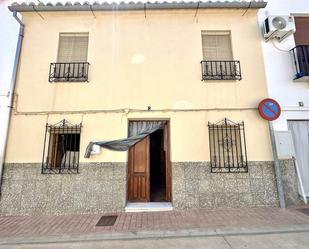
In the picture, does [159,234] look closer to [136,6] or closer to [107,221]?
[107,221]

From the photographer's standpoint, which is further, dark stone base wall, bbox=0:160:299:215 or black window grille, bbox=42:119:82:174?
black window grille, bbox=42:119:82:174

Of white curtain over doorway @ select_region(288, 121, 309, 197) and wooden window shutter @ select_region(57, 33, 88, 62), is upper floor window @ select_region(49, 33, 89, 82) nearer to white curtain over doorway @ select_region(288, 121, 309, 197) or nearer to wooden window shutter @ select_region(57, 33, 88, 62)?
wooden window shutter @ select_region(57, 33, 88, 62)

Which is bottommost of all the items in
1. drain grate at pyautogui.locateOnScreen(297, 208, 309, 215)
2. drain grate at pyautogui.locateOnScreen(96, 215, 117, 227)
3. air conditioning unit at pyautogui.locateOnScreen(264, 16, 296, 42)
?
drain grate at pyautogui.locateOnScreen(96, 215, 117, 227)

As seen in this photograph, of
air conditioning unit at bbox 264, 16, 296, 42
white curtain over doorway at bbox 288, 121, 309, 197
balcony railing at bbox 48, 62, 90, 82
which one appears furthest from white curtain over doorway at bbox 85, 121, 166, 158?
air conditioning unit at bbox 264, 16, 296, 42

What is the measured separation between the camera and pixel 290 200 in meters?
5.58

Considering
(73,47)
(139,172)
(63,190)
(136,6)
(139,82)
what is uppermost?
(136,6)

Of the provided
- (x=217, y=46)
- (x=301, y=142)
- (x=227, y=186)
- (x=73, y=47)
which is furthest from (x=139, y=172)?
(x=301, y=142)

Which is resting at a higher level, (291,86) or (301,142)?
(291,86)

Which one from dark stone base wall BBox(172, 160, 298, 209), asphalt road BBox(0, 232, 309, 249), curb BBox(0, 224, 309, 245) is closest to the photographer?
asphalt road BBox(0, 232, 309, 249)

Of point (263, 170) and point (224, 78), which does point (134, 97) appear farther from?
point (263, 170)

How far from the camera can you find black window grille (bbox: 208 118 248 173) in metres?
5.70

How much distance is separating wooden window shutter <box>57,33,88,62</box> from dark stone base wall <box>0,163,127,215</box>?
3.53 meters

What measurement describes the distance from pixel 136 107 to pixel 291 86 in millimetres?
5070

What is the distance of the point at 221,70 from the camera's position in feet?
20.3
